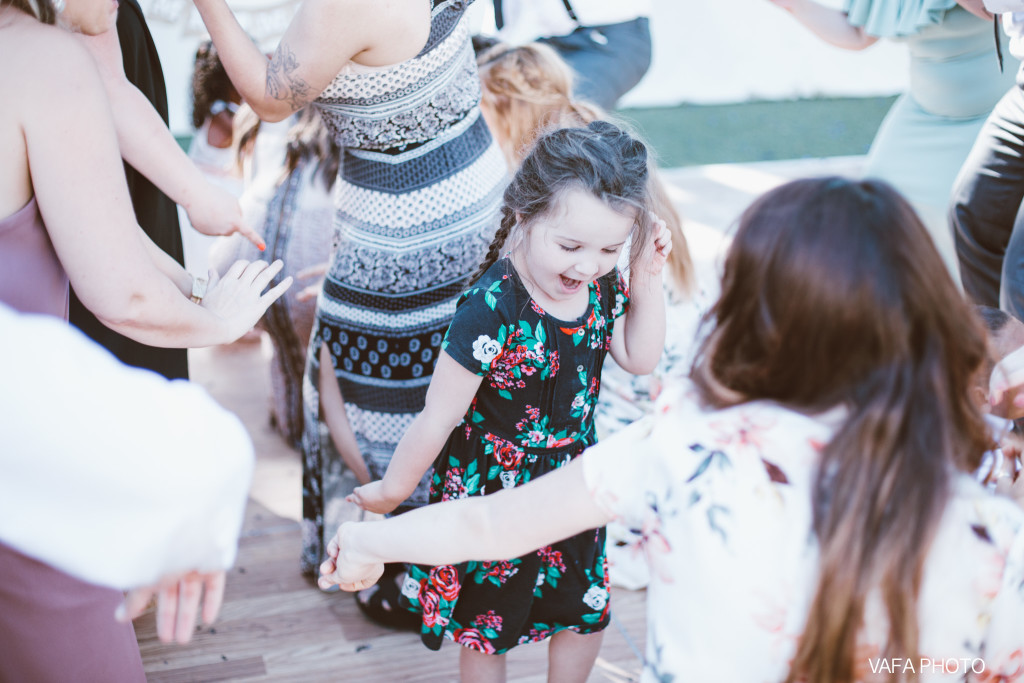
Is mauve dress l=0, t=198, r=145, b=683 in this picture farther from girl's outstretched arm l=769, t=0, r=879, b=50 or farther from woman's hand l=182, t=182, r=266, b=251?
girl's outstretched arm l=769, t=0, r=879, b=50

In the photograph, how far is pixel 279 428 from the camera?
3.04 meters

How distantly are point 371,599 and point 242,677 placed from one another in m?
0.33

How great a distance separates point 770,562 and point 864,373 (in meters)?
0.22

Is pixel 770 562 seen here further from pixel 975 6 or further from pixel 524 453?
pixel 975 6

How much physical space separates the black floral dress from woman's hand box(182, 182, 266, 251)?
435 millimetres

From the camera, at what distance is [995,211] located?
6.97 feet

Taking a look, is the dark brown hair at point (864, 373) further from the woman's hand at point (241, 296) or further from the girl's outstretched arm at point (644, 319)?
the woman's hand at point (241, 296)

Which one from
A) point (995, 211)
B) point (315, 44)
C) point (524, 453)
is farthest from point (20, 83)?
point (995, 211)

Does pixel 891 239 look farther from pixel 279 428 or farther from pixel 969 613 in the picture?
pixel 279 428

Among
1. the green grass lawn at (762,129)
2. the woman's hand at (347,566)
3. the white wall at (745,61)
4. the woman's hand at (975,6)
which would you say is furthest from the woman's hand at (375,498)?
the white wall at (745,61)

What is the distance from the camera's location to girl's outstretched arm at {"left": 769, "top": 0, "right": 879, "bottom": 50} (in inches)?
102

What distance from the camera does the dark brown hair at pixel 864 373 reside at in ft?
3.08

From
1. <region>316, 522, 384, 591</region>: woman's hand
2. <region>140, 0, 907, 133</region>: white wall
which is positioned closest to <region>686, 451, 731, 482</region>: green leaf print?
<region>316, 522, 384, 591</region>: woman's hand

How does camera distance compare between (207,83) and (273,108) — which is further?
(207,83)
